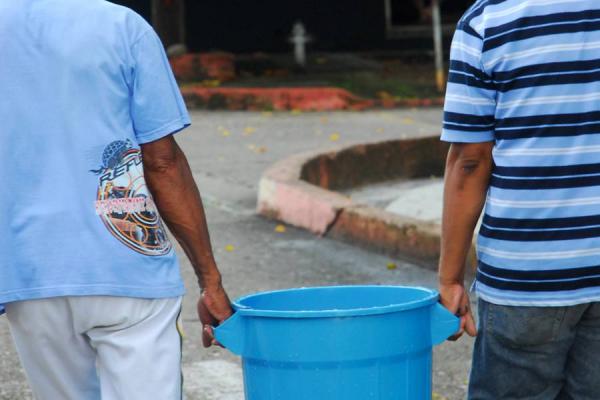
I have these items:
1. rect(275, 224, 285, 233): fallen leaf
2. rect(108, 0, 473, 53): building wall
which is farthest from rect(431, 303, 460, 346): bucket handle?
rect(108, 0, 473, 53): building wall

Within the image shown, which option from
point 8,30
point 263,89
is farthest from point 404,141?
point 8,30

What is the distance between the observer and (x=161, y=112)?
9.00 feet

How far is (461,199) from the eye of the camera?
2865 millimetres

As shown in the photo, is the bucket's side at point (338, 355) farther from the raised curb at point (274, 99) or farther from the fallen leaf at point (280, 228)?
the raised curb at point (274, 99)

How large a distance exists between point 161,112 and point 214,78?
13.8 meters

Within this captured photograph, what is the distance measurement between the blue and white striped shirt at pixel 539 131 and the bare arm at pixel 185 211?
25.7 inches

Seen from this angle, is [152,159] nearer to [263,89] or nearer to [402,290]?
[402,290]

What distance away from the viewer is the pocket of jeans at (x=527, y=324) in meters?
2.76

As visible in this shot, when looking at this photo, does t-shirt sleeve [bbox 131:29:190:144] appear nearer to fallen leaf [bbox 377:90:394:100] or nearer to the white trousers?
the white trousers

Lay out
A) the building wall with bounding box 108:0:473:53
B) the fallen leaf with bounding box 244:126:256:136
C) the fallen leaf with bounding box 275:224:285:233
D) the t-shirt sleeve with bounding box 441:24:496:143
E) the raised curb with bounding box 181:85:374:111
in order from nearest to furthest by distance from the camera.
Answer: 1. the t-shirt sleeve with bounding box 441:24:496:143
2. the fallen leaf with bounding box 275:224:285:233
3. the fallen leaf with bounding box 244:126:256:136
4. the raised curb with bounding box 181:85:374:111
5. the building wall with bounding box 108:0:473:53

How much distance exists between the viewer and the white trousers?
266 centimetres

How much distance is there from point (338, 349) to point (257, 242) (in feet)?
15.6

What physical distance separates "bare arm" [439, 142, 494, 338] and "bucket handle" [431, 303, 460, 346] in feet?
0.22

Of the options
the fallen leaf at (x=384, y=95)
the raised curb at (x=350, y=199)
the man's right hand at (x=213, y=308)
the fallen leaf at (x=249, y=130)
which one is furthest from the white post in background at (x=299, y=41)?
the man's right hand at (x=213, y=308)
